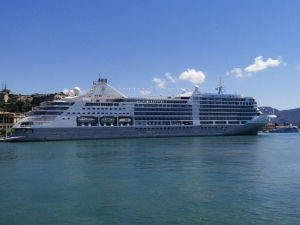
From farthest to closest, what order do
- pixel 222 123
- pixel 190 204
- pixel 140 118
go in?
1. pixel 222 123
2. pixel 140 118
3. pixel 190 204

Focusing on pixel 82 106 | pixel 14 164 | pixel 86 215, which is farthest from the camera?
pixel 82 106

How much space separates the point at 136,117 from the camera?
3147 inches

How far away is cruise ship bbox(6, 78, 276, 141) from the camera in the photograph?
Result: 69.9 m

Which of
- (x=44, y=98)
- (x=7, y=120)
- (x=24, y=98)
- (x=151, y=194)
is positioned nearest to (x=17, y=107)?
(x=44, y=98)

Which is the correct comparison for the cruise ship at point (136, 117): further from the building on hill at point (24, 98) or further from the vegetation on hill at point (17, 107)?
the building on hill at point (24, 98)

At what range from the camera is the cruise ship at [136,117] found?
69875 mm

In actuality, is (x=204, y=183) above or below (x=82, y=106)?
below

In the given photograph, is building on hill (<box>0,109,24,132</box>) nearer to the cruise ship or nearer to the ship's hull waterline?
the cruise ship

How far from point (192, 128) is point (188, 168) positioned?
2205 inches

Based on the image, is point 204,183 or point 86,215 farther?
point 204,183

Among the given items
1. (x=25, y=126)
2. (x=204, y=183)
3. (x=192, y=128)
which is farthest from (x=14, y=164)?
(x=192, y=128)

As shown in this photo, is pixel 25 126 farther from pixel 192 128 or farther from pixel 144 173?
pixel 144 173

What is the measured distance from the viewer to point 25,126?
67688 mm

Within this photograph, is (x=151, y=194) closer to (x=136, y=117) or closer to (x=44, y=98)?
(x=136, y=117)
